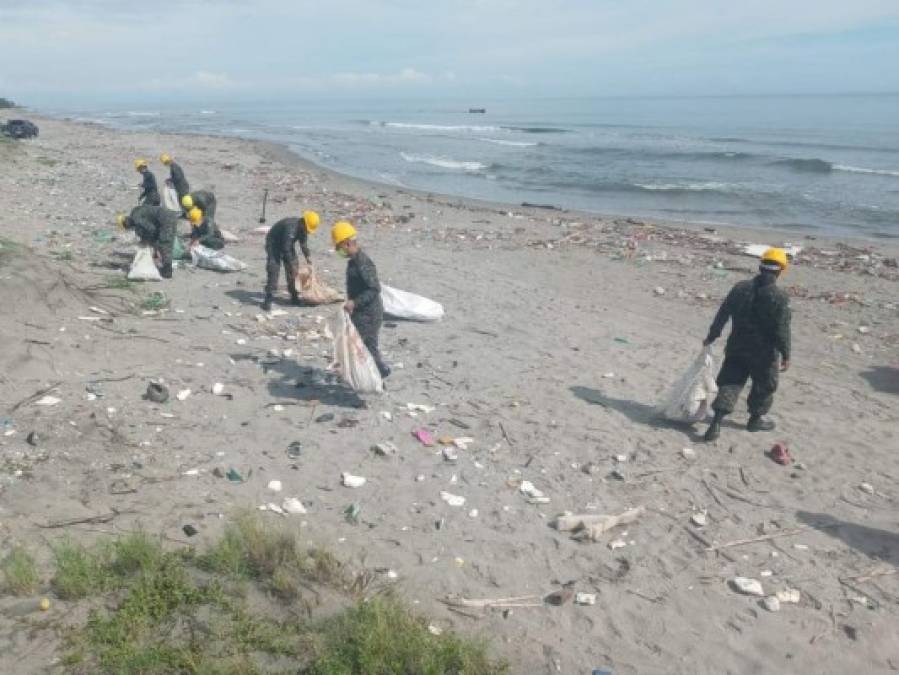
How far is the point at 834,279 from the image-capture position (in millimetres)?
12977

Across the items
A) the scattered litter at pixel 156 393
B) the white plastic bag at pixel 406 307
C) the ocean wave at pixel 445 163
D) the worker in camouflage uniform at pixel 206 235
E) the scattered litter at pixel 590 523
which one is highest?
the ocean wave at pixel 445 163

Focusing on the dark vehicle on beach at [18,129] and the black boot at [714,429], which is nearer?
the black boot at [714,429]

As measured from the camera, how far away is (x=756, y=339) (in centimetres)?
625

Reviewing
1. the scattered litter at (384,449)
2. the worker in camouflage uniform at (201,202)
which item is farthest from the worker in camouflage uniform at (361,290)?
the worker in camouflage uniform at (201,202)

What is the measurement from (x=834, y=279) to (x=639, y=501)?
976cm

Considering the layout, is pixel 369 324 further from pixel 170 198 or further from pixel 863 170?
pixel 863 170

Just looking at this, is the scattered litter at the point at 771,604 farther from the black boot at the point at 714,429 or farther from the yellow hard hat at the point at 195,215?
the yellow hard hat at the point at 195,215

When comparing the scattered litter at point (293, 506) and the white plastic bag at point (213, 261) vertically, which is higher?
the white plastic bag at point (213, 261)

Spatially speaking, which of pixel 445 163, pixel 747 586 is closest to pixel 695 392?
pixel 747 586

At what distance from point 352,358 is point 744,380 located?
11.8 feet

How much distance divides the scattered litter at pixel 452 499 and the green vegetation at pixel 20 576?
2.64m

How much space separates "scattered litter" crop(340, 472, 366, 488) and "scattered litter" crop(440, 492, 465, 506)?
24.7 inches

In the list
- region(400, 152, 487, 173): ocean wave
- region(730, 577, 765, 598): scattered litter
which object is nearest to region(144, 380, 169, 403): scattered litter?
region(730, 577, 765, 598): scattered litter

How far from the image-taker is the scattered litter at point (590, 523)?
4.87m
